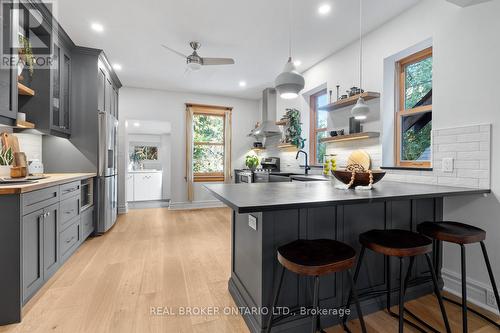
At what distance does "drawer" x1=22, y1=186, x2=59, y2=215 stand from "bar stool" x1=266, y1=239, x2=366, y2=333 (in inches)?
77.3

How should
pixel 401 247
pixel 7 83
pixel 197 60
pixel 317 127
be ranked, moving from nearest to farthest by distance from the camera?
1. pixel 401 247
2. pixel 7 83
3. pixel 197 60
4. pixel 317 127

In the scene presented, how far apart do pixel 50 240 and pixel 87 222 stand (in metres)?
1.20

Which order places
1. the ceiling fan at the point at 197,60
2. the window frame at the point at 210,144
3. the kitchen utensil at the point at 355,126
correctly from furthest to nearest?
the window frame at the point at 210,144 → the ceiling fan at the point at 197,60 → the kitchen utensil at the point at 355,126

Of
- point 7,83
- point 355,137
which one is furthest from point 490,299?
point 7,83

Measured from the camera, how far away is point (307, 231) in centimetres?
159

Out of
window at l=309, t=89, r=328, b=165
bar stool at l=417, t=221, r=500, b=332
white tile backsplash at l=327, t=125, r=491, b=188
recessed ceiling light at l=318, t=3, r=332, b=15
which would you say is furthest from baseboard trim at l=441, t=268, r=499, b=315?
recessed ceiling light at l=318, t=3, r=332, b=15

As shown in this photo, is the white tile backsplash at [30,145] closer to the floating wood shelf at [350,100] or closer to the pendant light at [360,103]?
the pendant light at [360,103]

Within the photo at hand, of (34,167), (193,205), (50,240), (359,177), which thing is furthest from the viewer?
(193,205)

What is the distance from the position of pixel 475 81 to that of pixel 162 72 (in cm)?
449

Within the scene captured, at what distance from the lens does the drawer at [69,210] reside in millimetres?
2547

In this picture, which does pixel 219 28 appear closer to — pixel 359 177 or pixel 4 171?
pixel 359 177

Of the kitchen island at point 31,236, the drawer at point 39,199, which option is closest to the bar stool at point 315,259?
the kitchen island at point 31,236

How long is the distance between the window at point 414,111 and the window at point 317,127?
4.62 ft

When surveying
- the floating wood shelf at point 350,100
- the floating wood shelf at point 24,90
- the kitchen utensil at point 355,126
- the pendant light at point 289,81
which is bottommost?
the kitchen utensil at point 355,126
